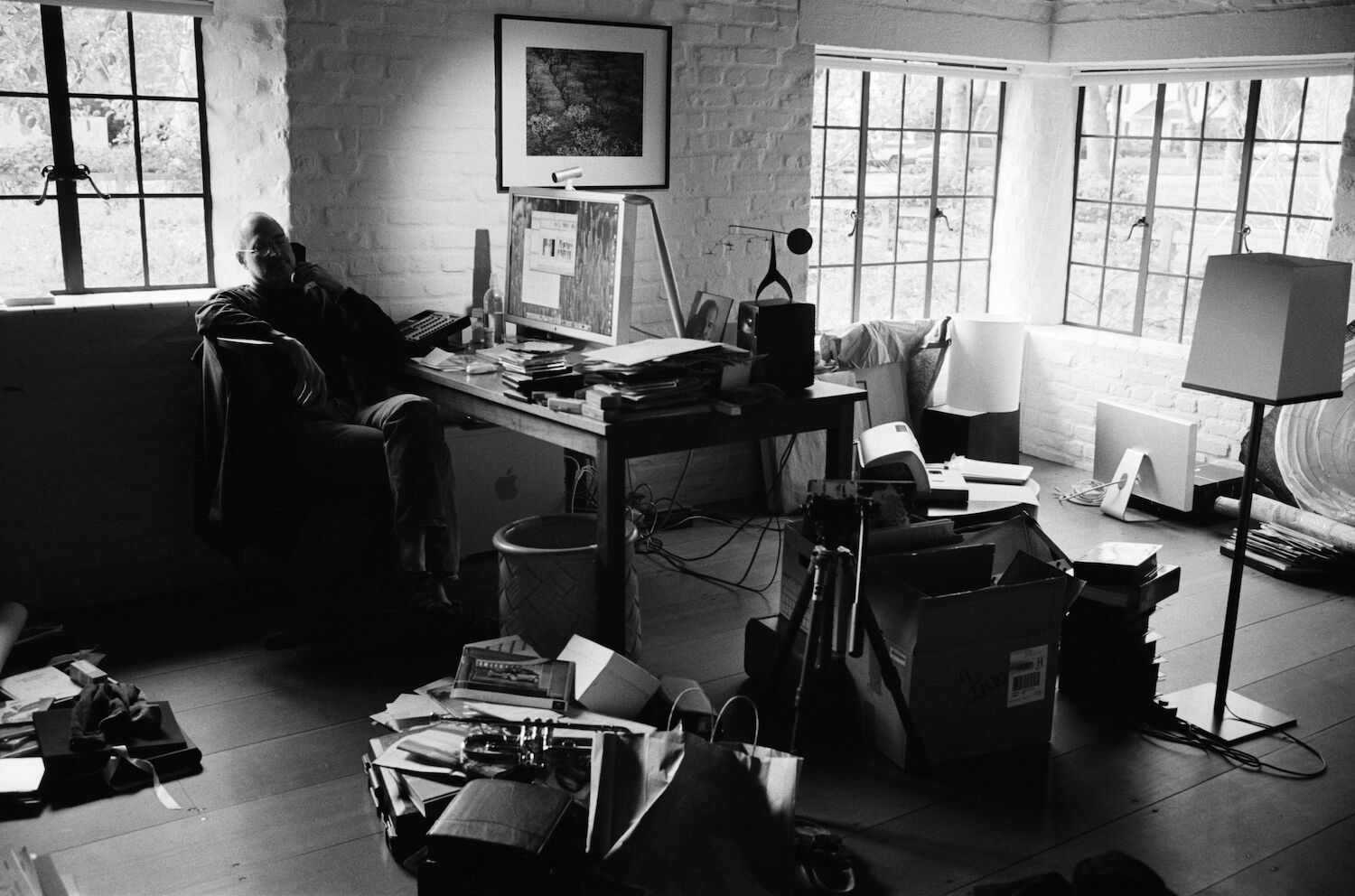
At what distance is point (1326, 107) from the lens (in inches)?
202

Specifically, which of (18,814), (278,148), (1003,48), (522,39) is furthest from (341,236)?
(1003,48)

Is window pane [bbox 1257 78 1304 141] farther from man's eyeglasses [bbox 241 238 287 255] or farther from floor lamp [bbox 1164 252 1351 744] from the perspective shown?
man's eyeglasses [bbox 241 238 287 255]

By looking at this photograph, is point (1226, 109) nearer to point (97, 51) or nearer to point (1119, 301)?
point (1119, 301)

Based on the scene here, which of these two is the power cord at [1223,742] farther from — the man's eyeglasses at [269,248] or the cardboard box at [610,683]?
the man's eyeglasses at [269,248]

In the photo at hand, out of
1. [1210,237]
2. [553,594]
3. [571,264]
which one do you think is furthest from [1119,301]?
[553,594]

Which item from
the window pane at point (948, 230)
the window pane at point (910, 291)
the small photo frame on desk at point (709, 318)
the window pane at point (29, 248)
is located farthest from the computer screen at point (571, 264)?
the window pane at point (948, 230)

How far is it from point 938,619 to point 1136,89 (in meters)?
3.95

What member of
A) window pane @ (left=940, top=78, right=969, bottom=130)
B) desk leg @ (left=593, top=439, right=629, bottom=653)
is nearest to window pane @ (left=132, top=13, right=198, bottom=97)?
desk leg @ (left=593, top=439, right=629, bottom=653)

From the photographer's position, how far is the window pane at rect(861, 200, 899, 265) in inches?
232

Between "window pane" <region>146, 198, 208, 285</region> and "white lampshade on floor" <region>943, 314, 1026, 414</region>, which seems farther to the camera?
"white lampshade on floor" <region>943, 314, 1026, 414</region>

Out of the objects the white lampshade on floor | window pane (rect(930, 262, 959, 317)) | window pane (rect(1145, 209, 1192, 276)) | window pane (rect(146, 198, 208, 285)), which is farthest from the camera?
window pane (rect(930, 262, 959, 317))

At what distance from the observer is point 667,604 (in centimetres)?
406

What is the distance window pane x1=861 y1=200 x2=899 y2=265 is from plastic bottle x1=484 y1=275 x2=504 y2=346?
2219 millimetres

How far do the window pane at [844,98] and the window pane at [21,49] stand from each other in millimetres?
3180
